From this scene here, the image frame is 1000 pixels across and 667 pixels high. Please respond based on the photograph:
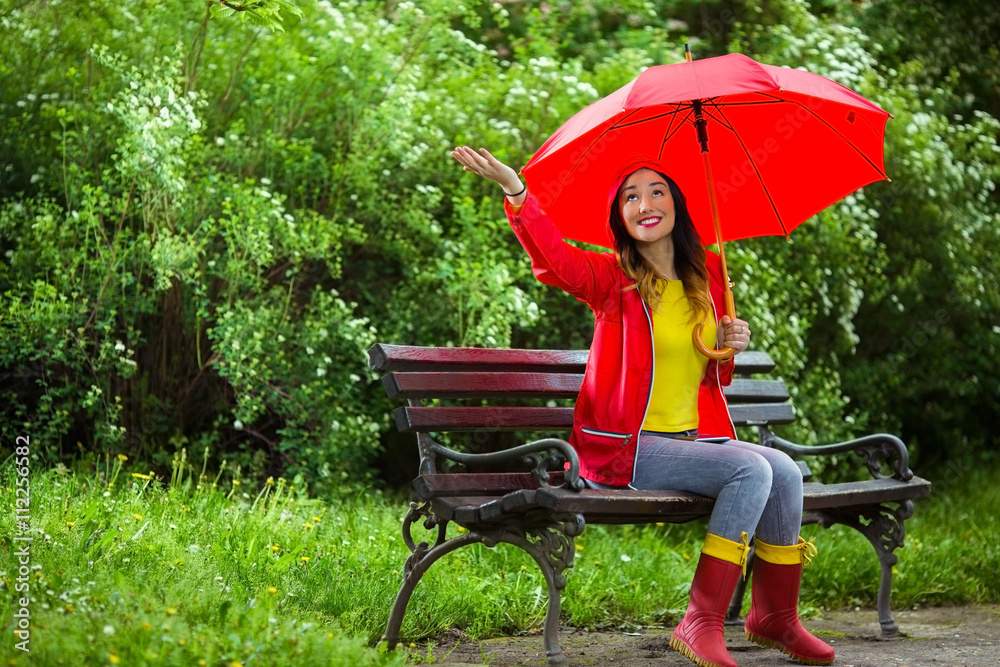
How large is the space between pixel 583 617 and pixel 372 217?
257 cm

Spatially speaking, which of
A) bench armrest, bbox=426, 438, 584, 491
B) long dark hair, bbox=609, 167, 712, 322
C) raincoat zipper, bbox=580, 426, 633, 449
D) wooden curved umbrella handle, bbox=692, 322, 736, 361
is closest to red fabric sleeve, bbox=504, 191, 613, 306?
long dark hair, bbox=609, 167, 712, 322

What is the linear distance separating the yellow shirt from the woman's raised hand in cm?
67

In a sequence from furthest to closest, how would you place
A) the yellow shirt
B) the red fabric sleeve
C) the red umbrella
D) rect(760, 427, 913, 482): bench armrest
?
rect(760, 427, 913, 482): bench armrest < the red umbrella < the yellow shirt < the red fabric sleeve

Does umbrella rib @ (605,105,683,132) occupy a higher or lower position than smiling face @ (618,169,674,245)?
higher

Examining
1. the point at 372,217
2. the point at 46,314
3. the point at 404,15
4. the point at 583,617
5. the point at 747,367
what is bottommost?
the point at 583,617

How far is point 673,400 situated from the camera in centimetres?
348

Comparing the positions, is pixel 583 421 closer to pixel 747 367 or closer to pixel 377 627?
pixel 377 627

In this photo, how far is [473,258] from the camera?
5.45 metres

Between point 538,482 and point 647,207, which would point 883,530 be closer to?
point 538,482

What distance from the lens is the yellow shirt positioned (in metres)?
3.46

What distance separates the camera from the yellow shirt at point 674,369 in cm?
346

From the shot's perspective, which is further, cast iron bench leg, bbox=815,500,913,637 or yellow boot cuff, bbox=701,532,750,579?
cast iron bench leg, bbox=815,500,913,637

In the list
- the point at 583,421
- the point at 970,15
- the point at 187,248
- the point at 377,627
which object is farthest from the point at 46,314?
the point at 970,15

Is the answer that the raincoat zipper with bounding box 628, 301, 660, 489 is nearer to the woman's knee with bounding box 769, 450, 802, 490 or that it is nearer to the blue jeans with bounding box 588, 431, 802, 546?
the blue jeans with bounding box 588, 431, 802, 546
